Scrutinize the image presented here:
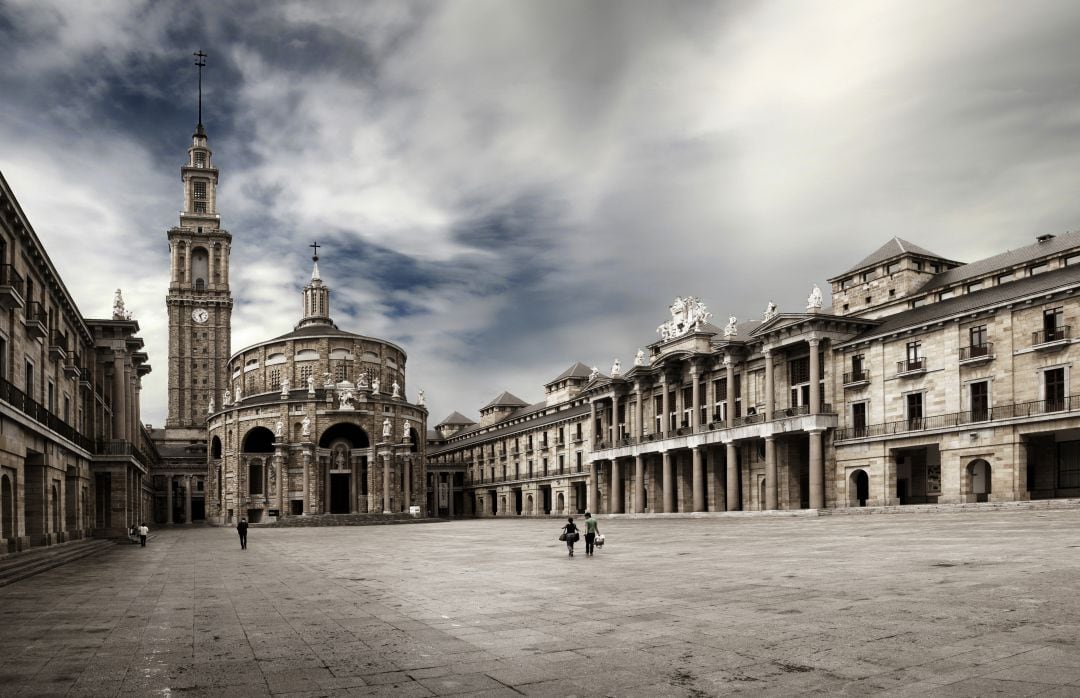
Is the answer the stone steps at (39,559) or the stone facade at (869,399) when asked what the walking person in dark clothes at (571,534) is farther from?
the stone facade at (869,399)

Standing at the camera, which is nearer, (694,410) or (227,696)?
(227,696)

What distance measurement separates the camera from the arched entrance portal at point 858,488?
162 feet

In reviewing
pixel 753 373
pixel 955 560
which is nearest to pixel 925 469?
pixel 753 373

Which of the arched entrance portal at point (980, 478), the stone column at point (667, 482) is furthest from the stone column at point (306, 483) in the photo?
the arched entrance portal at point (980, 478)

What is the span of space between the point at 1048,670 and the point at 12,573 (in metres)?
22.1

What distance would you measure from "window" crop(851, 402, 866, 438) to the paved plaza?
26.9 m

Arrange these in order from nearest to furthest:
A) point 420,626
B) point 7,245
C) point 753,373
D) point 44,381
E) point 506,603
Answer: point 420,626 → point 506,603 → point 7,245 → point 44,381 → point 753,373

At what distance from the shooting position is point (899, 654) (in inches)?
356

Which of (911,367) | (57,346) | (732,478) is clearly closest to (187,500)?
(732,478)

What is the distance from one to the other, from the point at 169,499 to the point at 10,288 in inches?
3480

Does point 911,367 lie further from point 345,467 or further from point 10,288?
point 345,467

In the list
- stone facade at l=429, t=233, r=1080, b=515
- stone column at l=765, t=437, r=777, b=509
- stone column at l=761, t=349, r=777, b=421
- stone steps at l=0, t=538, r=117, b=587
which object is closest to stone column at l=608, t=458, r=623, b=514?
stone facade at l=429, t=233, r=1080, b=515

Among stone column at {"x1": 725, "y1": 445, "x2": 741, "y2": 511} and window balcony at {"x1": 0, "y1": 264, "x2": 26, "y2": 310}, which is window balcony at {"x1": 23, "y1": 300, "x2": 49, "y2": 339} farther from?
stone column at {"x1": 725, "y1": 445, "x2": 741, "y2": 511}

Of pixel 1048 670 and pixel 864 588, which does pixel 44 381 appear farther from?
pixel 1048 670
